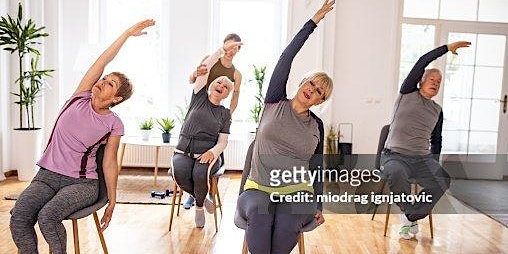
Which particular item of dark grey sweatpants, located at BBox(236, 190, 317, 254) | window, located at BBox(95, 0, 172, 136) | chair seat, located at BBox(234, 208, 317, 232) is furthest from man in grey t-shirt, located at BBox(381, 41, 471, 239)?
window, located at BBox(95, 0, 172, 136)

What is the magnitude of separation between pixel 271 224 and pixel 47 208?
102cm

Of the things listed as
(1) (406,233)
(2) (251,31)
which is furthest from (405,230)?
(2) (251,31)

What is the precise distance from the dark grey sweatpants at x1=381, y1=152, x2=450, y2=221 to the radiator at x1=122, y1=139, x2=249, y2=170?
2.49 meters

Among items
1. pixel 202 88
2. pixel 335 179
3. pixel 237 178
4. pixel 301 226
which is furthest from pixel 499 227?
pixel 237 178

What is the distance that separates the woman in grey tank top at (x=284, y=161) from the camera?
205cm

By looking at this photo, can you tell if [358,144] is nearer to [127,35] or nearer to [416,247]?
[416,247]

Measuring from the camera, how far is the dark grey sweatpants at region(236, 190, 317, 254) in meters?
2.04

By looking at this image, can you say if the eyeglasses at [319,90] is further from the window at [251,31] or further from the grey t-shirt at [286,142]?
the window at [251,31]

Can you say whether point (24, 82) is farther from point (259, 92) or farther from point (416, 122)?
point (416, 122)

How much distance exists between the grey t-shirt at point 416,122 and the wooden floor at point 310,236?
26.0 inches

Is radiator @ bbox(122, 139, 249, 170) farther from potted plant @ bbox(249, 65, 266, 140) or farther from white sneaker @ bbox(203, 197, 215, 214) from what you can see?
white sneaker @ bbox(203, 197, 215, 214)

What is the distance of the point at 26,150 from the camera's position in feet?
14.5

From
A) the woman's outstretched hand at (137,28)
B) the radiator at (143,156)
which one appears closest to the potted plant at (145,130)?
the radiator at (143,156)

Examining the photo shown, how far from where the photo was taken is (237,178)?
500 cm
